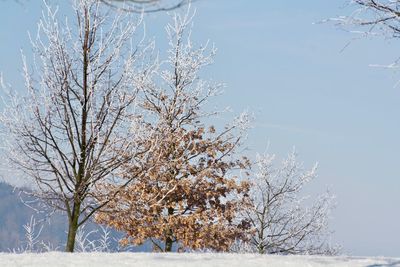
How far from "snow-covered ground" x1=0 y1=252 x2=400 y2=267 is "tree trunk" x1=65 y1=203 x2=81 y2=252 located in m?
3.47

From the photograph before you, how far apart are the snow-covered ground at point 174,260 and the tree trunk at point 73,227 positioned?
3.47 metres

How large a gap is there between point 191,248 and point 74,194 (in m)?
6.18

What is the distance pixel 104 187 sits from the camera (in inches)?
770

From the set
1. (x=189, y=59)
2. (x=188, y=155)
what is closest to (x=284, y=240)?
(x=188, y=155)

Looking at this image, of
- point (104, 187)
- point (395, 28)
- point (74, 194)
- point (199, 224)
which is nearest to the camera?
point (395, 28)

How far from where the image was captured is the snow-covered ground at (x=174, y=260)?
11641 millimetres

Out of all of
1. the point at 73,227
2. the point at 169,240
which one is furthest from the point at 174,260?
the point at 169,240

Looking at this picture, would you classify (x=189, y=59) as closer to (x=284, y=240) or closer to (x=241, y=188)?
(x=241, y=188)

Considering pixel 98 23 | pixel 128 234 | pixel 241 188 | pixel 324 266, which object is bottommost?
pixel 324 266

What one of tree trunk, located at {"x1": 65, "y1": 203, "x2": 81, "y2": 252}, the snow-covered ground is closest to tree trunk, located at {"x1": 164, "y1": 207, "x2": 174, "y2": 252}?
tree trunk, located at {"x1": 65, "y1": 203, "x2": 81, "y2": 252}

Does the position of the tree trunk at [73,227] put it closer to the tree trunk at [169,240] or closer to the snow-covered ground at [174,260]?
the snow-covered ground at [174,260]

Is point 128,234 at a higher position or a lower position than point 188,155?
lower

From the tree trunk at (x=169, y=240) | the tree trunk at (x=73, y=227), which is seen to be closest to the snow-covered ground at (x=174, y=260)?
the tree trunk at (x=73, y=227)

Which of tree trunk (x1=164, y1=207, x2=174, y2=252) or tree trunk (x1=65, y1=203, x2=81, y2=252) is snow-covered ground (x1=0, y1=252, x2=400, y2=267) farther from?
tree trunk (x1=164, y1=207, x2=174, y2=252)
